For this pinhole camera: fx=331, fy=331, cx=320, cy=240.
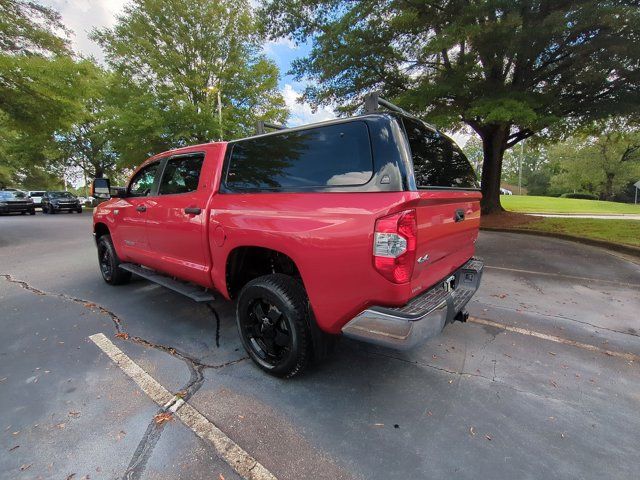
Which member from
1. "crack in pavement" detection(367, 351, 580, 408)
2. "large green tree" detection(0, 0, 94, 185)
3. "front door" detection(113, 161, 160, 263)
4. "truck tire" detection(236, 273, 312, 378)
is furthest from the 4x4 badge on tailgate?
"large green tree" detection(0, 0, 94, 185)

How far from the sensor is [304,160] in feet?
8.49

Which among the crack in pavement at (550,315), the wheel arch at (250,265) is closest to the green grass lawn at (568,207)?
the crack in pavement at (550,315)

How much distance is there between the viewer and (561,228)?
1046 centimetres

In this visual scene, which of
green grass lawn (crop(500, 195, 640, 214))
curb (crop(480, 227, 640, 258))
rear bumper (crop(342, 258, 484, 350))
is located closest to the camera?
rear bumper (crop(342, 258, 484, 350))

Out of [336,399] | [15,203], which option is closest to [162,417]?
[336,399]

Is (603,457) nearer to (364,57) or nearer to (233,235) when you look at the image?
(233,235)

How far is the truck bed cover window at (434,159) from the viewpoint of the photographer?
240cm

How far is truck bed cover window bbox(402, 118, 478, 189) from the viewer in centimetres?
240

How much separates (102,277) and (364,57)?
391 inches

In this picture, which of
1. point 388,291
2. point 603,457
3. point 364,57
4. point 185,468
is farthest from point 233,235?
point 364,57

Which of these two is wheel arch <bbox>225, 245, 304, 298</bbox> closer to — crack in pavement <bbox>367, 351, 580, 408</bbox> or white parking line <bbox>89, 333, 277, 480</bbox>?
white parking line <bbox>89, 333, 277, 480</bbox>

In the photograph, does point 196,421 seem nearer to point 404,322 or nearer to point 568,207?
point 404,322

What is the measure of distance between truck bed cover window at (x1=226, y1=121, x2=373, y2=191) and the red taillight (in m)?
0.36

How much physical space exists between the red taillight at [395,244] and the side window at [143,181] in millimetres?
3266
